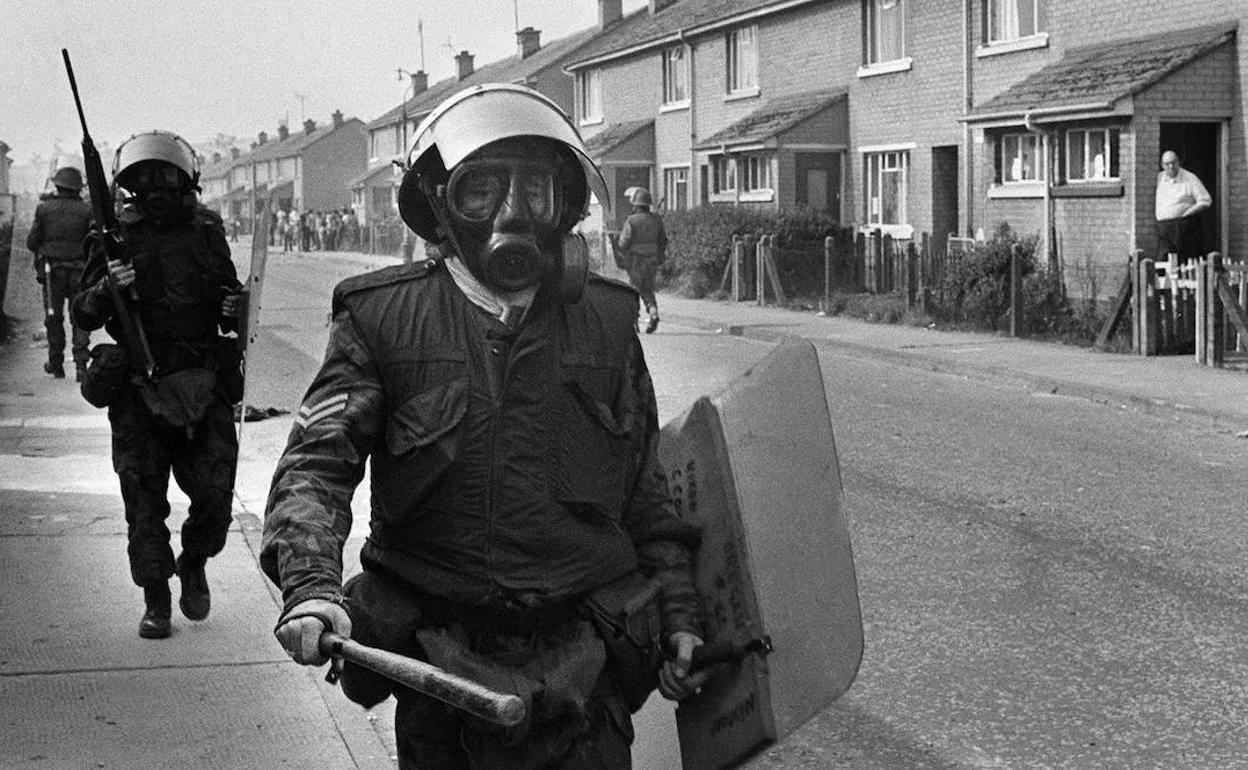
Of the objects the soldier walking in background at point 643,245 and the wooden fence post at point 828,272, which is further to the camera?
the wooden fence post at point 828,272

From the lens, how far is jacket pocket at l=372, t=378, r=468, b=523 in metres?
2.82

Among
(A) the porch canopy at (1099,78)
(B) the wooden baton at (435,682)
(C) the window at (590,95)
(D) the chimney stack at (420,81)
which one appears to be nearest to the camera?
(B) the wooden baton at (435,682)

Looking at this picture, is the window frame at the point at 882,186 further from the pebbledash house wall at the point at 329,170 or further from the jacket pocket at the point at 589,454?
the pebbledash house wall at the point at 329,170

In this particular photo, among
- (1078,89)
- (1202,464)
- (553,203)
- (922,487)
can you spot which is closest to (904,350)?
(1078,89)

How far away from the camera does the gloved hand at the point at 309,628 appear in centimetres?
253

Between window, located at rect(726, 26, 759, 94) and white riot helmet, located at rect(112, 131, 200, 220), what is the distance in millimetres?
29644

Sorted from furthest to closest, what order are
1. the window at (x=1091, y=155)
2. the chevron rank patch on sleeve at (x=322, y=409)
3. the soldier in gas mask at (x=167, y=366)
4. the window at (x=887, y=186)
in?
the window at (x=887, y=186)
the window at (x=1091, y=155)
the soldier in gas mask at (x=167, y=366)
the chevron rank patch on sleeve at (x=322, y=409)

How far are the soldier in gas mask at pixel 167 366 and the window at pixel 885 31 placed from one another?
2340cm

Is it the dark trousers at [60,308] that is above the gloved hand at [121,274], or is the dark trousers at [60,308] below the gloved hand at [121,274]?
below

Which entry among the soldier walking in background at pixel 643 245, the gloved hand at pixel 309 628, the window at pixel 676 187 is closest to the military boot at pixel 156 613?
the gloved hand at pixel 309 628

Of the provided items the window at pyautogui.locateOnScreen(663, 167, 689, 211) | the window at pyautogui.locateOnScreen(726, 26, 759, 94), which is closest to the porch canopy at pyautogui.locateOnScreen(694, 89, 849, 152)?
the window at pyautogui.locateOnScreen(726, 26, 759, 94)

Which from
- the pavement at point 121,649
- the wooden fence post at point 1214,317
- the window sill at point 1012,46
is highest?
the window sill at point 1012,46

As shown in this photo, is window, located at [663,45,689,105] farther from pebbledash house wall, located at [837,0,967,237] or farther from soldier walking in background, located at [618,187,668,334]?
soldier walking in background, located at [618,187,668,334]

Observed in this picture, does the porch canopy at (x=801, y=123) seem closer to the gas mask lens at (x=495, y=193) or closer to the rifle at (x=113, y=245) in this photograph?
the rifle at (x=113, y=245)
